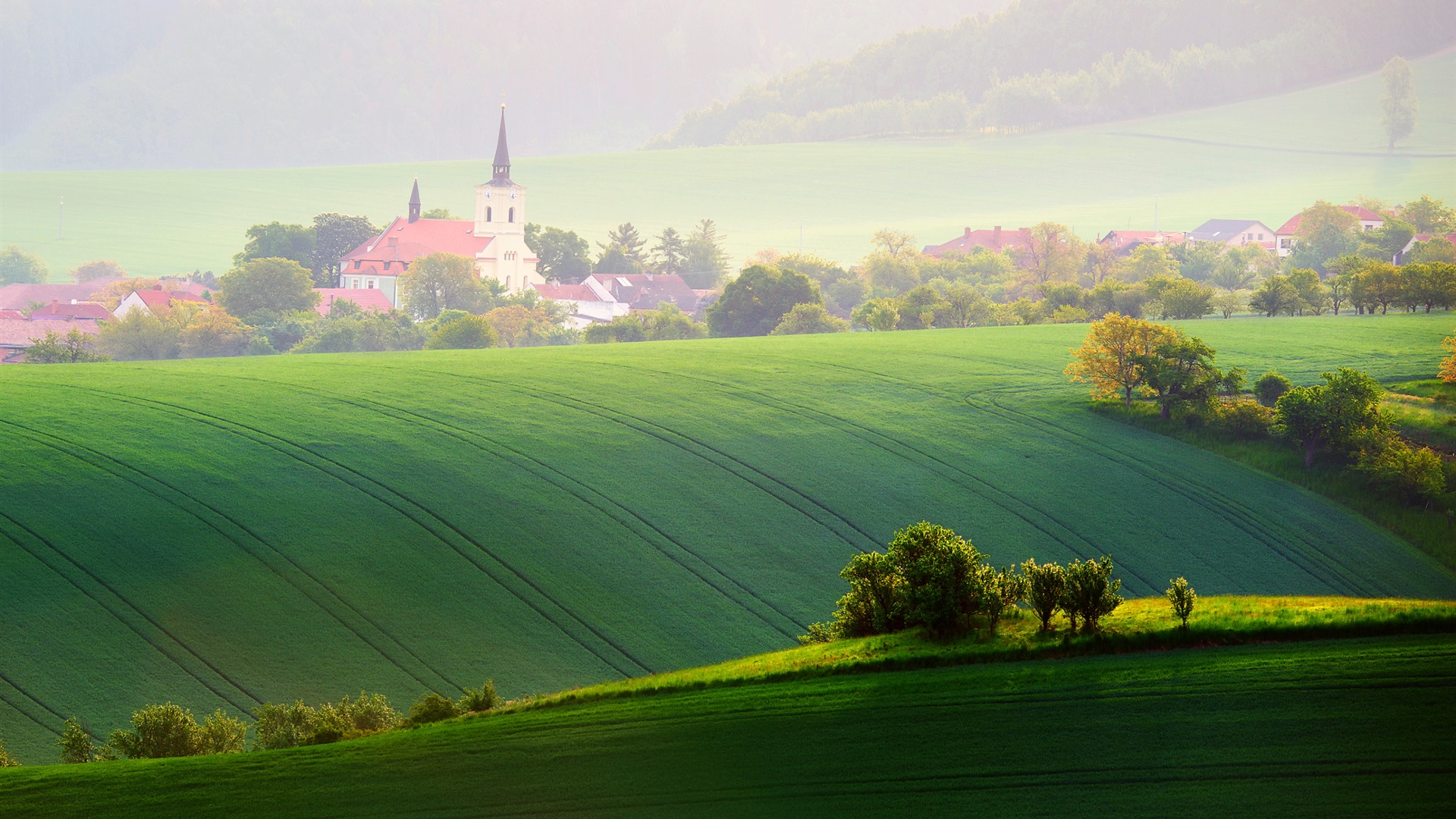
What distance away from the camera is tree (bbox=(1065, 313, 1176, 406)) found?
185 ft

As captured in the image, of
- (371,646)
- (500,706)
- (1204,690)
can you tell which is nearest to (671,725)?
(500,706)

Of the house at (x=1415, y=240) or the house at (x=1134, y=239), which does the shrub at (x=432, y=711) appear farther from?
the house at (x=1134, y=239)

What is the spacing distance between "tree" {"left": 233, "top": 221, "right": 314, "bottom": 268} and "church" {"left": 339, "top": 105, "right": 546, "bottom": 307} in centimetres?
571

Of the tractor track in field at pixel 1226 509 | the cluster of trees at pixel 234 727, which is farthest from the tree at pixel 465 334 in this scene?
the cluster of trees at pixel 234 727

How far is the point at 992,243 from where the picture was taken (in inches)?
7544

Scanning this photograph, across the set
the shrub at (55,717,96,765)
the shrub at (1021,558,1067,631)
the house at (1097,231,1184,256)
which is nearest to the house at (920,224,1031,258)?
the house at (1097,231,1184,256)

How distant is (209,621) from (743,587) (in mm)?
16203

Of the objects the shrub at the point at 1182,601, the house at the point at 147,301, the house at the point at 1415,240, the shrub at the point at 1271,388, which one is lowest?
the shrub at the point at 1182,601

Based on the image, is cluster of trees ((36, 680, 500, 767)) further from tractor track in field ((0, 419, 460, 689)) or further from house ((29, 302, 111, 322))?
house ((29, 302, 111, 322))

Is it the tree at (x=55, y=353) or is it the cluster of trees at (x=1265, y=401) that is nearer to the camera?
the cluster of trees at (x=1265, y=401)

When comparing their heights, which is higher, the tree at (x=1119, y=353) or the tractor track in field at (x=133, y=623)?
the tree at (x=1119, y=353)

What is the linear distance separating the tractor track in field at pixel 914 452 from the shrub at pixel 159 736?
30104 millimetres

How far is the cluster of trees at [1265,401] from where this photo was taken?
47719 mm

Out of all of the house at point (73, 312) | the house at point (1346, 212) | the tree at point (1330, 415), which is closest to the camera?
the tree at point (1330, 415)
